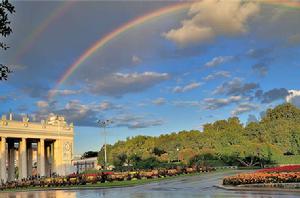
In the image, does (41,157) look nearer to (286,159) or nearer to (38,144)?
(38,144)

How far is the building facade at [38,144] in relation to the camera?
96938 mm

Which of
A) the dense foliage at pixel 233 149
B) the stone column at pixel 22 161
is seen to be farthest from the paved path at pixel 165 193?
the stone column at pixel 22 161

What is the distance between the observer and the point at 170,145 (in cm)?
11344

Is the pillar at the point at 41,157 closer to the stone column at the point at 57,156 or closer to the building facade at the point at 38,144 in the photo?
the building facade at the point at 38,144

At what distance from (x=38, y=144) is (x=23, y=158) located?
9.21 metres

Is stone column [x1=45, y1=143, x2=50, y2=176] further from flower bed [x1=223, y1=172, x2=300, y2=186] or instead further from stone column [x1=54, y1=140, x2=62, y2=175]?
flower bed [x1=223, y1=172, x2=300, y2=186]

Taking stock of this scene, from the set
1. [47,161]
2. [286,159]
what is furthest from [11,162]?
[286,159]

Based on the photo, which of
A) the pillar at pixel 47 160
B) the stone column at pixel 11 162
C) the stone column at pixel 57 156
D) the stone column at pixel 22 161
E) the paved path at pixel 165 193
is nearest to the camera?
the paved path at pixel 165 193

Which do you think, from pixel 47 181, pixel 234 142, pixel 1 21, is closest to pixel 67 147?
pixel 234 142

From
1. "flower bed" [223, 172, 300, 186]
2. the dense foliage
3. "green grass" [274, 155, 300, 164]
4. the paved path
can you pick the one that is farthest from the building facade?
"flower bed" [223, 172, 300, 186]

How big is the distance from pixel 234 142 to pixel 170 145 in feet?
61.9

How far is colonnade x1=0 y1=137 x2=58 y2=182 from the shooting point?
94938mm

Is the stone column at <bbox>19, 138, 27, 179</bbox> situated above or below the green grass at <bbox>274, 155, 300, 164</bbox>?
above

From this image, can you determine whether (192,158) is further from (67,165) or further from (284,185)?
(284,185)
